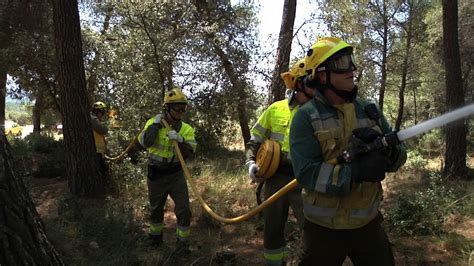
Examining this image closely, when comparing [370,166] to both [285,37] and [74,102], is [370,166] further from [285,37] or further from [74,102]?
[285,37]

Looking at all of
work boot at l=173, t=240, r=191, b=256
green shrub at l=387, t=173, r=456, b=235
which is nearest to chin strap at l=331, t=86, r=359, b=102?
work boot at l=173, t=240, r=191, b=256

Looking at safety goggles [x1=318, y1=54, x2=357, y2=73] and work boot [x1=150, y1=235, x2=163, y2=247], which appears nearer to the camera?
safety goggles [x1=318, y1=54, x2=357, y2=73]

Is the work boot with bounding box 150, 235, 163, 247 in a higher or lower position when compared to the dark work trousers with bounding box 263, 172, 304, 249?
lower

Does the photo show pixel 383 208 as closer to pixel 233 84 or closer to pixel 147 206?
pixel 147 206

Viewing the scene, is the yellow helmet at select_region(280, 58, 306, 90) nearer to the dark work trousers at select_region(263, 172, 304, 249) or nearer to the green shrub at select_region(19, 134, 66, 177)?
the dark work trousers at select_region(263, 172, 304, 249)

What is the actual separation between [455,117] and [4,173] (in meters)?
2.20

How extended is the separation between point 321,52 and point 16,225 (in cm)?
183

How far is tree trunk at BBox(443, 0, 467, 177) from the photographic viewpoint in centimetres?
1030

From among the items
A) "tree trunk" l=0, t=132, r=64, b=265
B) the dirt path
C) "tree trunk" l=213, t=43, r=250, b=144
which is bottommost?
the dirt path

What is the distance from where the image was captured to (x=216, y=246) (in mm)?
6004

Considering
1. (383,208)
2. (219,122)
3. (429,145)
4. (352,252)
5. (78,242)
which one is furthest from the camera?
(429,145)

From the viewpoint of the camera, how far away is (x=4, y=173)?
2.12 metres

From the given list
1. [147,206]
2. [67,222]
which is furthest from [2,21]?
[67,222]

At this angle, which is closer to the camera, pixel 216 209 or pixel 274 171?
pixel 274 171
